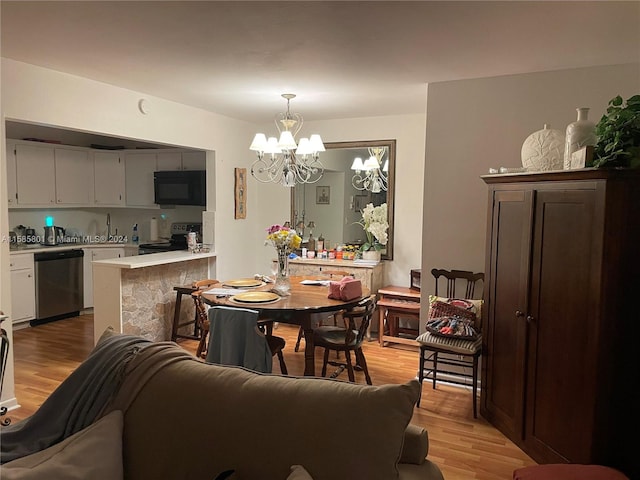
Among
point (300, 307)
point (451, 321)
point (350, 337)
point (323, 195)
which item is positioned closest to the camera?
point (300, 307)

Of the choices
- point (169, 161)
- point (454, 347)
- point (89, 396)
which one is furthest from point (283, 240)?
point (169, 161)

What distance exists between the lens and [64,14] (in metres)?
2.50

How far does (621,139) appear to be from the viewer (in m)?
2.34

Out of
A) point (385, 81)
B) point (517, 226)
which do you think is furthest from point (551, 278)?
point (385, 81)

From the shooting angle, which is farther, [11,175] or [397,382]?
[11,175]

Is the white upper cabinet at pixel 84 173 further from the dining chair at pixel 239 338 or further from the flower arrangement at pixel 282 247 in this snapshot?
the dining chair at pixel 239 338

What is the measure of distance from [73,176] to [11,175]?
0.78 m

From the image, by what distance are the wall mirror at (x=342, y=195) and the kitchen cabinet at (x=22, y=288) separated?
3.11 m

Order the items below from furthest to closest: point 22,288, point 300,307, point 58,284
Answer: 1. point 58,284
2. point 22,288
3. point 300,307

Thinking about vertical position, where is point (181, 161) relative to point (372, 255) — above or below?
above

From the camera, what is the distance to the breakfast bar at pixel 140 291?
4.45 meters

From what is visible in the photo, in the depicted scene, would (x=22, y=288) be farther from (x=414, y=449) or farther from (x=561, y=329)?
(x=561, y=329)

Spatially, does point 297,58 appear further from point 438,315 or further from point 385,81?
point 438,315

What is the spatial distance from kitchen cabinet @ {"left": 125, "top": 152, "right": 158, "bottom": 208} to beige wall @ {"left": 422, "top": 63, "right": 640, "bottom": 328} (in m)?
4.00
